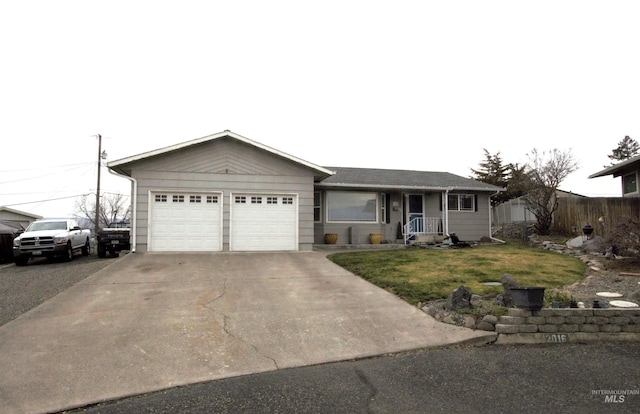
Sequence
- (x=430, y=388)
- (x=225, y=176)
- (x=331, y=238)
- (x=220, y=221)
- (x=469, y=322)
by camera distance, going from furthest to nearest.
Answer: (x=331, y=238), (x=225, y=176), (x=220, y=221), (x=469, y=322), (x=430, y=388)

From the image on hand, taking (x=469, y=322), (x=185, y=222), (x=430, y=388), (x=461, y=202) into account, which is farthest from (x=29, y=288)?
(x=461, y=202)

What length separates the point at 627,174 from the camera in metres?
16.4

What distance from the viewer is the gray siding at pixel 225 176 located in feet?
42.4

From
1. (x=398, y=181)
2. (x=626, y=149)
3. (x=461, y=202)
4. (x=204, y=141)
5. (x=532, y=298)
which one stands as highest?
(x=626, y=149)

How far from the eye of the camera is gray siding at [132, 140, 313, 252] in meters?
12.9

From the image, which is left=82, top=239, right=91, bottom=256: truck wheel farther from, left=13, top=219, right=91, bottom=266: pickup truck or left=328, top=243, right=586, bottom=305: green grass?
left=328, top=243, right=586, bottom=305: green grass

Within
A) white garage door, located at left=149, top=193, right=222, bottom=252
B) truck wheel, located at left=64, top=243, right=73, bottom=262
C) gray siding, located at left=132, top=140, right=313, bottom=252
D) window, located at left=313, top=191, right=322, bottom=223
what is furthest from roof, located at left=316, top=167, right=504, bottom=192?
truck wheel, located at left=64, top=243, right=73, bottom=262

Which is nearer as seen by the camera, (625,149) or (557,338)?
(557,338)

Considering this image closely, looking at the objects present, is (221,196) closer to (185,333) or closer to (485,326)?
(185,333)

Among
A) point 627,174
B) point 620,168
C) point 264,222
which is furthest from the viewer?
point 627,174

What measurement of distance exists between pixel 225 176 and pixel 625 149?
5132 cm

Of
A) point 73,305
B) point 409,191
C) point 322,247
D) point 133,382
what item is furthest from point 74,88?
point 409,191

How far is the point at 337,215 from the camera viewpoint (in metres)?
16.5

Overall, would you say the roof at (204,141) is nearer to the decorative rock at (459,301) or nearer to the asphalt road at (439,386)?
the decorative rock at (459,301)
